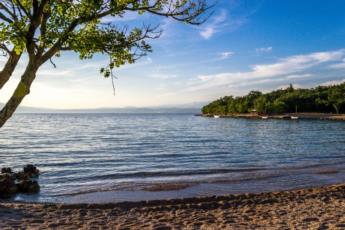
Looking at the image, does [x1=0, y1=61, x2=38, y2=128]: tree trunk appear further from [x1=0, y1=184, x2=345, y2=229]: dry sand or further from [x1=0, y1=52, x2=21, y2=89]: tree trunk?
[x1=0, y1=184, x2=345, y2=229]: dry sand

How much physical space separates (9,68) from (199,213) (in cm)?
1026

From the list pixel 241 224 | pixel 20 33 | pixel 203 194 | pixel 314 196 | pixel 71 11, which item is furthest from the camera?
pixel 203 194

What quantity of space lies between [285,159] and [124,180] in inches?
678

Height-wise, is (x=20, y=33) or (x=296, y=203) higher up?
(x=20, y=33)

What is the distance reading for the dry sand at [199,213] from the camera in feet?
40.8

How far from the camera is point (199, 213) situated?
14.5m

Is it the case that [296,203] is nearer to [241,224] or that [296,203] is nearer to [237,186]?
[241,224]

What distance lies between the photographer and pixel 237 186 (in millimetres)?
21609

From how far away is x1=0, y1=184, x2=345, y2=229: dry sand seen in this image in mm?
12445

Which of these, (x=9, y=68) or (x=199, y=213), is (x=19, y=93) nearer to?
(x=9, y=68)

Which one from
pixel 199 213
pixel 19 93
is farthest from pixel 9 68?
pixel 199 213

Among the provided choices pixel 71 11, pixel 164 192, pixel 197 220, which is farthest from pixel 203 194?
pixel 71 11

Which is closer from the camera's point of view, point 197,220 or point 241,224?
point 241,224

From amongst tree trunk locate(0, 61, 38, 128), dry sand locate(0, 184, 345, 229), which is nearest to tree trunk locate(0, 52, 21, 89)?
tree trunk locate(0, 61, 38, 128)
